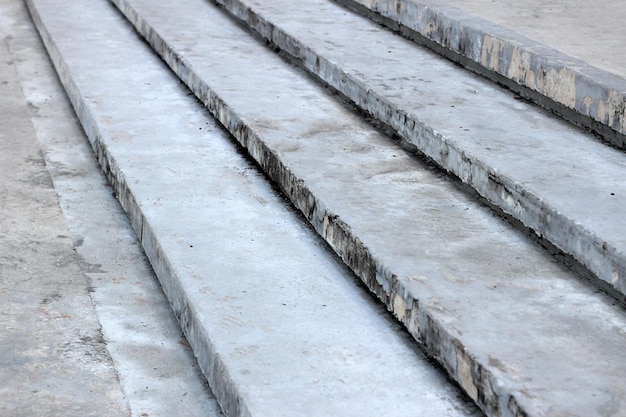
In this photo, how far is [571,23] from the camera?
3.29 m

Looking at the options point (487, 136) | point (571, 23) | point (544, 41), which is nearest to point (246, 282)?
point (487, 136)

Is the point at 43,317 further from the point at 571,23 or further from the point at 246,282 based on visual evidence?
the point at 571,23

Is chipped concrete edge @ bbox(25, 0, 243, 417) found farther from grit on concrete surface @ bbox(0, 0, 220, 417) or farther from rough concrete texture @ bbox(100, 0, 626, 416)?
rough concrete texture @ bbox(100, 0, 626, 416)

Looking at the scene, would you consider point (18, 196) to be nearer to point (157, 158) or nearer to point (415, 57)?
point (157, 158)

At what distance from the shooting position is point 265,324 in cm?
188

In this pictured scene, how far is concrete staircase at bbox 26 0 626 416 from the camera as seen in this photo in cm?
167

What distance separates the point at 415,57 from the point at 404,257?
1.49 metres

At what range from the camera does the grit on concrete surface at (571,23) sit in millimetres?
2844

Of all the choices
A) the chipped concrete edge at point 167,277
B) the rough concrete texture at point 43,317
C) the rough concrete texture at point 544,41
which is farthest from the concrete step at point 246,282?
the rough concrete texture at point 544,41

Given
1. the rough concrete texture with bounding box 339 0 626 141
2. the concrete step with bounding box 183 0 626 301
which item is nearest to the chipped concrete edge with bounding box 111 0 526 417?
the concrete step with bounding box 183 0 626 301

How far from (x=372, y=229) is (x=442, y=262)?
21 cm

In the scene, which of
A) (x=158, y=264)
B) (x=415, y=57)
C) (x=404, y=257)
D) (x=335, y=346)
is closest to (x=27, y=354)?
(x=158, y=264)

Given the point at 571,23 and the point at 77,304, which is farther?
the point at 571,23

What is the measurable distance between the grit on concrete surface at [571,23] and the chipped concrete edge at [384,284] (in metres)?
0.94
